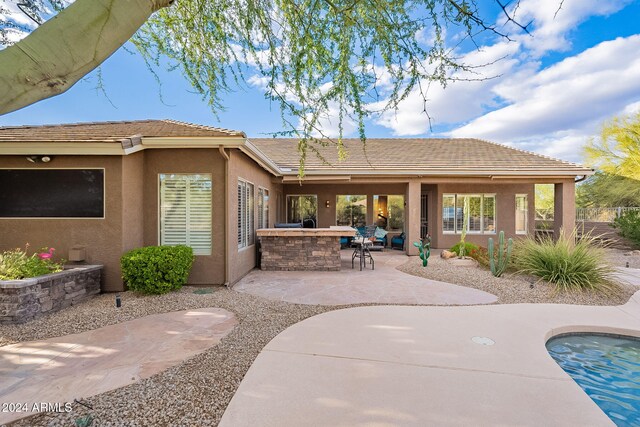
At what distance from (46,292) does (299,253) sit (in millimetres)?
5323

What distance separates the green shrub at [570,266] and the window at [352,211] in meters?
7.11

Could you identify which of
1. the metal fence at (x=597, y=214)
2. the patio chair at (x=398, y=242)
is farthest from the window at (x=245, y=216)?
the metal fence at (x=597, y=214)

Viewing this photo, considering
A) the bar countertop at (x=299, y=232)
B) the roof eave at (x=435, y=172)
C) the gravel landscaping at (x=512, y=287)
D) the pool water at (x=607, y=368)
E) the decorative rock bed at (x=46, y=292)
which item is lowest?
the pool water at (x=607, y=368)

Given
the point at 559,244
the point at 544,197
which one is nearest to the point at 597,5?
the point at 559,244

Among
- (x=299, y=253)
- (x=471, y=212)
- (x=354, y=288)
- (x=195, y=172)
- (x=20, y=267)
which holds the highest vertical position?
(x=195, y=172)

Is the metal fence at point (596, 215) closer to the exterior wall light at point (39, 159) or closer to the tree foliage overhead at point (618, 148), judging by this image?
the tree foliage overhead at point (618, 148)

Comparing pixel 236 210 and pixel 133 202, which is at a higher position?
pixel 133 202

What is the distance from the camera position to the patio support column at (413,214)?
1046cm

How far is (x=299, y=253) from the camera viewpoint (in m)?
8.24

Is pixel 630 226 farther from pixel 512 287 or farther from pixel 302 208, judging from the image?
pixel 302 208

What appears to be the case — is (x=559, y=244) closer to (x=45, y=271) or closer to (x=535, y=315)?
(x=535, y=315)

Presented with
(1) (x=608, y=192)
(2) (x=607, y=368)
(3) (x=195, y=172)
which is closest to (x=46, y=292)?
(3) (x=195, y=172)

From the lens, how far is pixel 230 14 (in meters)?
4.20

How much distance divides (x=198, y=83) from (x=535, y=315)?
21.4 feet
